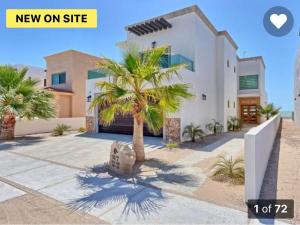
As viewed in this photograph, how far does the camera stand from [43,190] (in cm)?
482

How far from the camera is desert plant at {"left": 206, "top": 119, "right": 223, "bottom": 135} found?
565 inches

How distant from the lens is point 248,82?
24.5 m

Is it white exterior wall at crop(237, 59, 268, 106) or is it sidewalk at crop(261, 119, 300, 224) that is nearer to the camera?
sidewalk at crop(261, 119, 300, 224)

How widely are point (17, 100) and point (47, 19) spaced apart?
5.58m

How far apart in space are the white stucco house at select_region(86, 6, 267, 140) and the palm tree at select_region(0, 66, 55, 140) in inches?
122

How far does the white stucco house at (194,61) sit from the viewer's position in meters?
11.9

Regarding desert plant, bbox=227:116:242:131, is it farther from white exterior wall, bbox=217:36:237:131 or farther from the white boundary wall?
the white boundary wall

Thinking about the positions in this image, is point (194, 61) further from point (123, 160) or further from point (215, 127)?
point (123, 160)

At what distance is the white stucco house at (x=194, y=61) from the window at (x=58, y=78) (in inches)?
328

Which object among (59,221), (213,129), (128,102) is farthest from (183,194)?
(213,129)

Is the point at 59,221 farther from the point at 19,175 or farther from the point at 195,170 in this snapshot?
the point at 195,170

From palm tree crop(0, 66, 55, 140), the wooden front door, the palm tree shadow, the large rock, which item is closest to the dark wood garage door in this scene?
palm tree crop(0, 66, 55, 140)

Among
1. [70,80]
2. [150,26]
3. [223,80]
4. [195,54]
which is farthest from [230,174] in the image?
[70,80]

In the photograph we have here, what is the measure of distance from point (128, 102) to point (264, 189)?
4154 mm
